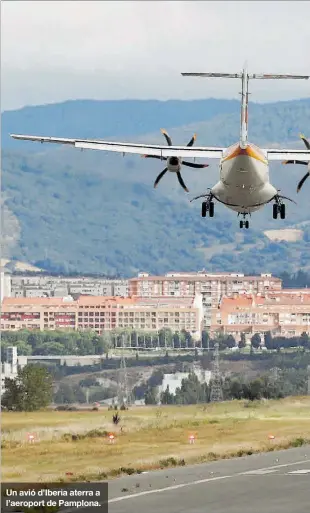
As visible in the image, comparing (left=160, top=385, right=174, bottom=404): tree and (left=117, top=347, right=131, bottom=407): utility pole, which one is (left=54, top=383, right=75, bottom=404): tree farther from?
(left=160, top=385, right=174, bottom=404): tree

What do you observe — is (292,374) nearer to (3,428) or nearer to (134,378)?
(134,378)

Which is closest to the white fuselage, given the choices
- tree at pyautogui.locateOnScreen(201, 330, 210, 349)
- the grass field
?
the grass field

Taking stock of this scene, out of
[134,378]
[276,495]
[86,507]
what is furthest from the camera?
[134,378]

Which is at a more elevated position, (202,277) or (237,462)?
(202,277)

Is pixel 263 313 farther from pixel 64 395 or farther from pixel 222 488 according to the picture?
pixel 222 488

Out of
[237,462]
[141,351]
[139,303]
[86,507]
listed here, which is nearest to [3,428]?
[237,462]

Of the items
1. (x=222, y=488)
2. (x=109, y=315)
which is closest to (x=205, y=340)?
(x=109, y=315)

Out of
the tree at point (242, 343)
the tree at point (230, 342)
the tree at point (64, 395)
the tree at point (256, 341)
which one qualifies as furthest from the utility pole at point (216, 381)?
the tree at point (64, 395)
